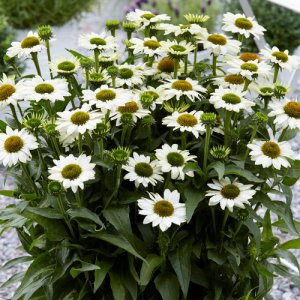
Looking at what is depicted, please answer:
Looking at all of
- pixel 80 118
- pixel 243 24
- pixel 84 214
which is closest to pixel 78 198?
pixel 84 214

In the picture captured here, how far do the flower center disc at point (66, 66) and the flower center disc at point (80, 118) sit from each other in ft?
0.54

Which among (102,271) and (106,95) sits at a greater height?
(106,95)

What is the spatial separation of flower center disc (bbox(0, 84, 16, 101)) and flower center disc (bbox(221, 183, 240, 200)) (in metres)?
0.43

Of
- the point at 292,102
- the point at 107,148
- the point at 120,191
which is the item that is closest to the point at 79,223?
the point at 120,191

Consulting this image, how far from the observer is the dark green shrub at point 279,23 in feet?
11.7

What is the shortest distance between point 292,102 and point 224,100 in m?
0.14

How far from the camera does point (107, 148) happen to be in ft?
3.84

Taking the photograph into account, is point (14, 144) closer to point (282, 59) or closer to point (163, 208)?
point (163, 208)

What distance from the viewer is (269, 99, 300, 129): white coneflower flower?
3.55 feet

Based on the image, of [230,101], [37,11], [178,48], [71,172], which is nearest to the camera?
[71,172]

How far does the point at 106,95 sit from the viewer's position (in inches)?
41.1

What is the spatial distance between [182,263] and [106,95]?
0.33m

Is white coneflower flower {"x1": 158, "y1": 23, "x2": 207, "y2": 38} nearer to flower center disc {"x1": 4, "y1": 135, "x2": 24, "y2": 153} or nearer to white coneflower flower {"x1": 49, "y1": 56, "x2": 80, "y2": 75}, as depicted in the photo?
white coneflower flower {"x1": 49, "y1": 56, "x2": 80, "y2": 75}

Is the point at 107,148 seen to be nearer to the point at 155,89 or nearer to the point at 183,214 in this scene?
the point at 155,89
